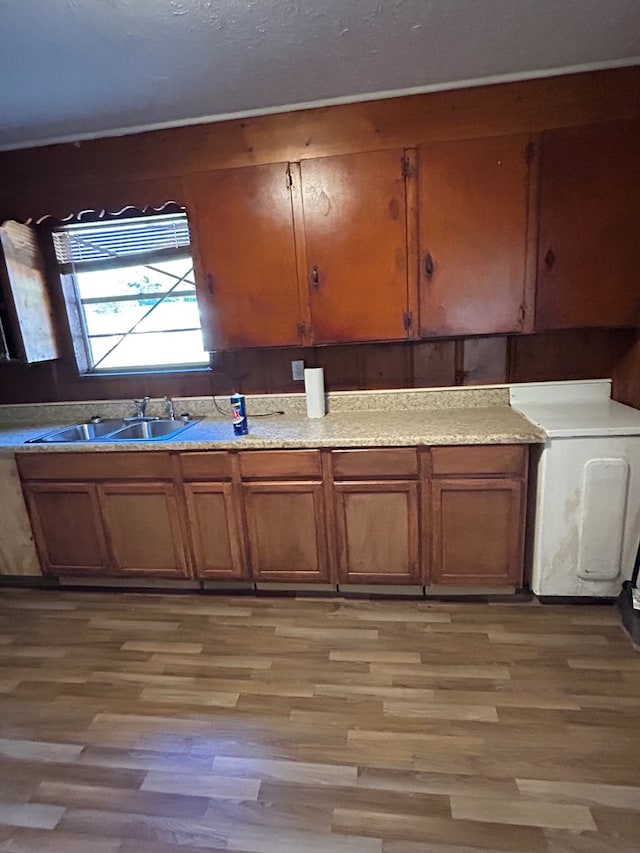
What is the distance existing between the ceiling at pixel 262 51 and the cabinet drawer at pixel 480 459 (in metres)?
1.61

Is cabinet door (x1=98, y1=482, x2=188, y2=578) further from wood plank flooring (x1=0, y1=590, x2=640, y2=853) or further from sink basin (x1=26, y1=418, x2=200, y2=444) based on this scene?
sink basin (x1=26, y1=418, x2=200, y2=444)

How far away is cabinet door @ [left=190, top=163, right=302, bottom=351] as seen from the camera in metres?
2.34

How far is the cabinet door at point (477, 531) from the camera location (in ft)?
7.23

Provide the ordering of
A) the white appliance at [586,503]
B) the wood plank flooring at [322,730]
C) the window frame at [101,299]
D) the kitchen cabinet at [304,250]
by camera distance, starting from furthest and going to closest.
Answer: the window frame at [101,299] → the kitchen cabinet at [304,250] → the white appliance at [586,503] → the wood plank flooring at [322,730]

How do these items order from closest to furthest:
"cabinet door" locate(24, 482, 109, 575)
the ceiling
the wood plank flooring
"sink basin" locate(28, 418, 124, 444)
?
the wood plank flooring < the ceiling < "cabinet door" locate(24, 482, 109, 575) < "sink basin" locate(28, 418, 124, 444)

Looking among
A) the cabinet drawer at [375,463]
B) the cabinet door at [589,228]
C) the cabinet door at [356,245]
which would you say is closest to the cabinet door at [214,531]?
the cabinet drawer at [375,463]

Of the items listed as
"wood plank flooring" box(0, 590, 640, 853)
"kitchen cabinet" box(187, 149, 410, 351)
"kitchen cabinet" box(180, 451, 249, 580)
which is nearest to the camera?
"wood plank flooring" box(0, 590, 640, 853)

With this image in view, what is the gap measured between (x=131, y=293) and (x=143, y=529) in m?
1.43

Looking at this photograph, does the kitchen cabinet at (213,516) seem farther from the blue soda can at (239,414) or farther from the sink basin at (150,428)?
the sink basin at (150,428)

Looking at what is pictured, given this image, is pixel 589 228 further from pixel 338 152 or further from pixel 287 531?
pixel 287 531

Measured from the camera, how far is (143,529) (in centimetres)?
252

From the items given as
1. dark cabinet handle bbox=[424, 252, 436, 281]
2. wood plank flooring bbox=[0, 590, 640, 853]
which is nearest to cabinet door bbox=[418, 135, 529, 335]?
dark cabinet handle bbox=[424, 252, 436, 281]

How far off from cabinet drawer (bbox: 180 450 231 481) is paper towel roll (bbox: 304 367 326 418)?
1.78 feet

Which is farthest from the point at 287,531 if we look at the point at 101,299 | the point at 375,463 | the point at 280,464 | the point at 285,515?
the point at 101,299
